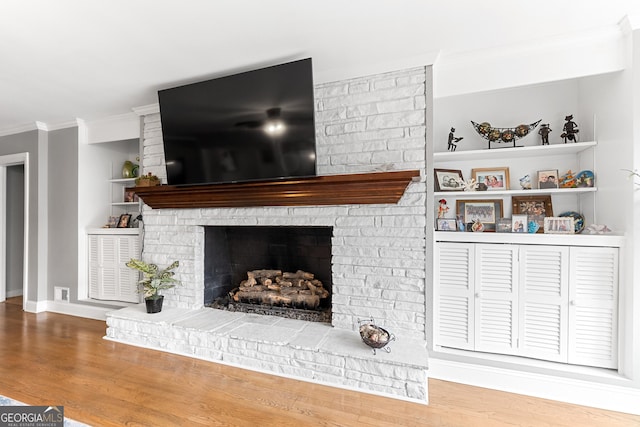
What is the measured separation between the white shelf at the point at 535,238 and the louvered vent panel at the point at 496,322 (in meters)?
0.44

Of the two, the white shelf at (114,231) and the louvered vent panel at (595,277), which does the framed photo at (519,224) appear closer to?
the louvered vent panel at (595,277)

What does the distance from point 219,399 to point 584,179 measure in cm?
285

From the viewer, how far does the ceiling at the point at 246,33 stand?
5.41 ft

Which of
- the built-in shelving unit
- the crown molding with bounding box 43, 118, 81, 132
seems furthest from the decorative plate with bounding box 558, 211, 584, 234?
the crown molding with bounding box 43, 118, 81, 132

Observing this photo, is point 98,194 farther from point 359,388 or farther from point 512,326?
point 512,326

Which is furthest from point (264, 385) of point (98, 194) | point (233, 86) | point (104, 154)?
point (104, 154)

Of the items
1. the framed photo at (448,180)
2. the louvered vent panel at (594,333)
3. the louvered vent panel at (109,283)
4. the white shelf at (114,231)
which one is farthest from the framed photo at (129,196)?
the louvered vent panel at (594,333)

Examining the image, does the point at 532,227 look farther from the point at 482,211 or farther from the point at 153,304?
the point at 153,304

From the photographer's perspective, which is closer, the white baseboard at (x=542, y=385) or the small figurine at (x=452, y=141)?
the white baseboard at (x=542, y=385)

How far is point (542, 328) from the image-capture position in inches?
79.7

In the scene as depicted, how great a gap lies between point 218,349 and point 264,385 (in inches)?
21.2

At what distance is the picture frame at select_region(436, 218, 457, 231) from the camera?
238 centimetres

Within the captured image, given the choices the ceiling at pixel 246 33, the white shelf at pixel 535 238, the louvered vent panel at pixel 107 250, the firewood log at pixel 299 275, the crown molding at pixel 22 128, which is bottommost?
the firewood log at pixel 299 275

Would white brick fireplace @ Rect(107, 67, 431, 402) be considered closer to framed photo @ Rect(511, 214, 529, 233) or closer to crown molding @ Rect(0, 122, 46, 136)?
framed photo @ Rect(511, 214, 529, 233)
